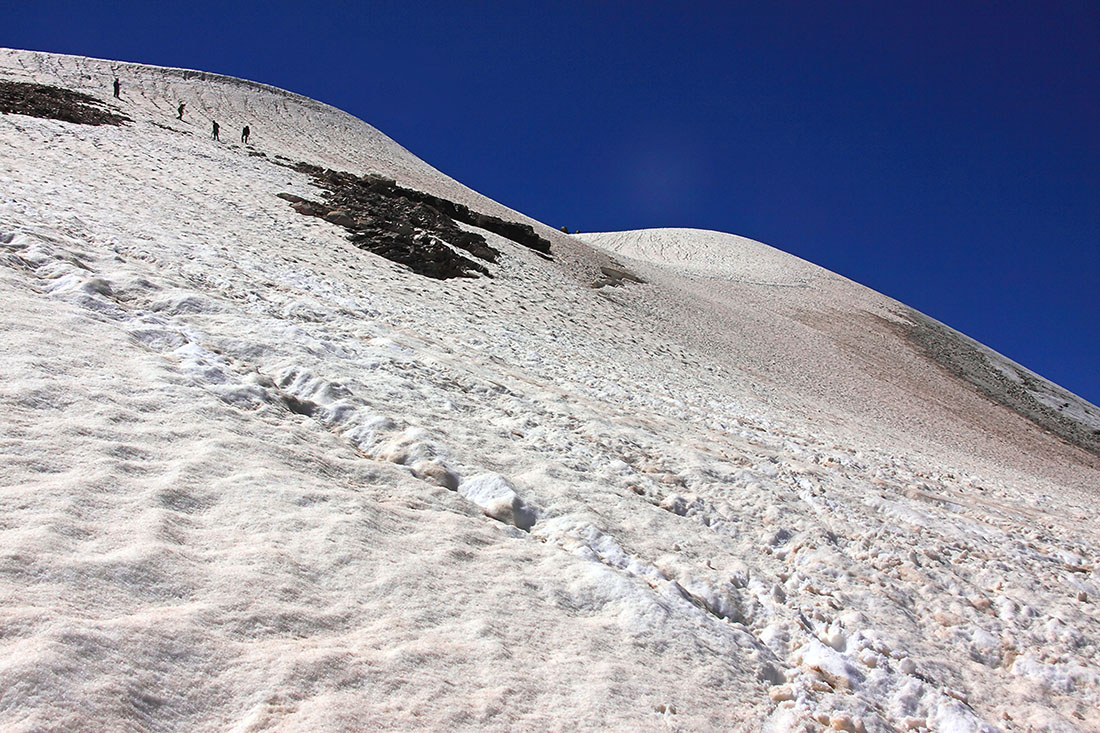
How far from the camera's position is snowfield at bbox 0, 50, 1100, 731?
8.70 feet

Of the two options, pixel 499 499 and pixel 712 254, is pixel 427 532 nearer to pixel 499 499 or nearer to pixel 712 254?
pixel 499 499

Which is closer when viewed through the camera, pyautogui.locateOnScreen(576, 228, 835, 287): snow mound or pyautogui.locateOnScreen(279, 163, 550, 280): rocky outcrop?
pyautogui.locateOnScreen(279, 163, 550, 280): rocky outcrop

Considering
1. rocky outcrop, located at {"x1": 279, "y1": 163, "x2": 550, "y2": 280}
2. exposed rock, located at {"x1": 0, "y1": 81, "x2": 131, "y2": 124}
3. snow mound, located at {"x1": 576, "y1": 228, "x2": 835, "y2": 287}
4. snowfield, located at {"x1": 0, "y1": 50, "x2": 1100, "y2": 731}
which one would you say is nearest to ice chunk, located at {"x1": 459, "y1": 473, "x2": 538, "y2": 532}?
snowfield, located at {"x1": 0, "y1": 50, "x2": 1100, "y2": 731}

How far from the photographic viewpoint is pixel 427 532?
410cm

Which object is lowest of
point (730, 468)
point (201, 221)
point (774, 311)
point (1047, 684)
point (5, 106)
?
point (1047, 684)

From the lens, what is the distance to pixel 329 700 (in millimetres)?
2480

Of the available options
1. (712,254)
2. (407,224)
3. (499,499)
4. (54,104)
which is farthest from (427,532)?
(712,254)

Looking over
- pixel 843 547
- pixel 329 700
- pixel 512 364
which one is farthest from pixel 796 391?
pixel 329 700

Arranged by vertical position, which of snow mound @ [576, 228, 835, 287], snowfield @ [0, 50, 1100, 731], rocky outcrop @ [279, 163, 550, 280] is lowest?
snowfield @ [0, 50, 1100, 731]

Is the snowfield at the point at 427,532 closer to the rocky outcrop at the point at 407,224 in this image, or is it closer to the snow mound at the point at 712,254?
the rocky outcrop at the point at 407,224

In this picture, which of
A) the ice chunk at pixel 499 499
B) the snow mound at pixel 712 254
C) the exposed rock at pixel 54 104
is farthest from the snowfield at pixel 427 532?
the snow mound at pixel 712 254

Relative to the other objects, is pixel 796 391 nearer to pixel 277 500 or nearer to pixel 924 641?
pixel 924 641

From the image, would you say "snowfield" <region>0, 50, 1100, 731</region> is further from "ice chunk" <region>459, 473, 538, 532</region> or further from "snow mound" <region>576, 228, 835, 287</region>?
"snow mound" <region>576, 228, 835, 287</region>

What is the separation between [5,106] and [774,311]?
28.1 m
